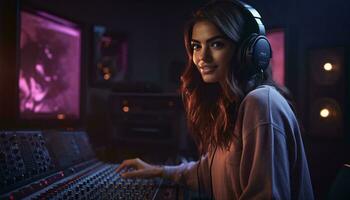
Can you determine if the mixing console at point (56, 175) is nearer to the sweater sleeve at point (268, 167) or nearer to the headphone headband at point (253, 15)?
the sweater sleeve at point (268, 167)

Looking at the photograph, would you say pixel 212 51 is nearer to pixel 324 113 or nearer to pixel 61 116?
pixel 61 116

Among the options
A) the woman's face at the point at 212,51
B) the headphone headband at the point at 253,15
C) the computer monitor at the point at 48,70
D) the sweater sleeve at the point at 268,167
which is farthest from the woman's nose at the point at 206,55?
the computer monitor at the point at 48,70

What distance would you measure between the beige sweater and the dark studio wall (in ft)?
3.06

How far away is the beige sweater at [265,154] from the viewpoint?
2.46ft

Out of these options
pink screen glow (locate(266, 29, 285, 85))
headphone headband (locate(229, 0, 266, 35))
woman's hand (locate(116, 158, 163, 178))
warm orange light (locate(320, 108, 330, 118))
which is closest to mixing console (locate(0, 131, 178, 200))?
woman's hand (locate(116, 158, 163, 178))

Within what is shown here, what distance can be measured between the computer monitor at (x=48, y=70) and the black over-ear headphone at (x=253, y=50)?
77 centimetres

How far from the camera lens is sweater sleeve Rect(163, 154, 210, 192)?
45.4 inches

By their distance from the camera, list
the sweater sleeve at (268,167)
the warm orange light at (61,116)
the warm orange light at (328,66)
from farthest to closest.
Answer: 1. the warm orange light at (328,66)
2. the warm orange light at (61,116)
3. the sweater sleeve at (268,167)

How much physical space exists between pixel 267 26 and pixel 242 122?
136cm

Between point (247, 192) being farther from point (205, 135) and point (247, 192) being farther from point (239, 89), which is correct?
point (205, 135)

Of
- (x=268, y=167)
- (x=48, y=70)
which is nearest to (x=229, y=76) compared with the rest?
(x=268, y=167)

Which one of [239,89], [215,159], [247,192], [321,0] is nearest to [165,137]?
[215,159]

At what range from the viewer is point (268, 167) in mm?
749

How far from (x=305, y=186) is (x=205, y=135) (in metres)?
0.44
